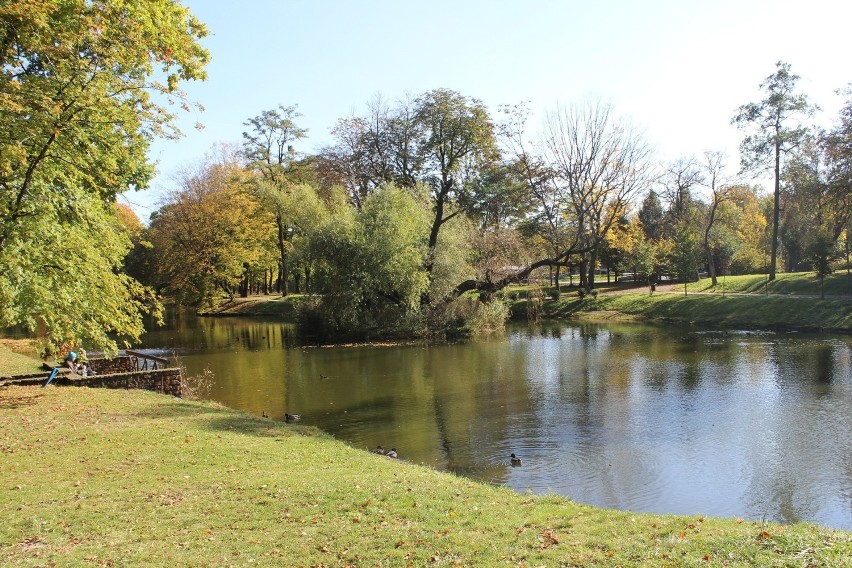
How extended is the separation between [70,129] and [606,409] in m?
16.6

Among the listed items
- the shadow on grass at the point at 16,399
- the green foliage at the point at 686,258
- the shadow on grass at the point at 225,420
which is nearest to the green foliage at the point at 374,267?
the shadow on grass at the point at 225,420

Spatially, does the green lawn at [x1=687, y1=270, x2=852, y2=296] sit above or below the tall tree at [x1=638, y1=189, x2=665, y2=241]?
below

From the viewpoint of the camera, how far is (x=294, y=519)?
8.57 m

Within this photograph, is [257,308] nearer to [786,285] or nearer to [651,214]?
[786,285]

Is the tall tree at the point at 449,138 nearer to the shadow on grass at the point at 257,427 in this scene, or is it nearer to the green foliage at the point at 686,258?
the green foliage at the point at 686,258

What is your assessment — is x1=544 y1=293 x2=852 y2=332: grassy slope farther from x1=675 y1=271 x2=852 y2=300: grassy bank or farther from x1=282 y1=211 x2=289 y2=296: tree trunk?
x1=282 y1=211 x2=289 y2=296: tree trunk

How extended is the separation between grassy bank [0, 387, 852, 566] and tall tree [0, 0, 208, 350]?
334 centimetres

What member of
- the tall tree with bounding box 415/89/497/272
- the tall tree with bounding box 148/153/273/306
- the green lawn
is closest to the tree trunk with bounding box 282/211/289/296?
the tall tree with bounding box 148/153/273/306

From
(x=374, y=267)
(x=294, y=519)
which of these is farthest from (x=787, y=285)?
(x=294, y=519)

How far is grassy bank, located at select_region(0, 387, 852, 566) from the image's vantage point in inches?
275

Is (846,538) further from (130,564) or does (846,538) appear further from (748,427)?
(748,427)

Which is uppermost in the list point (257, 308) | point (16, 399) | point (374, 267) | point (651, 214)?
point (651, 214)

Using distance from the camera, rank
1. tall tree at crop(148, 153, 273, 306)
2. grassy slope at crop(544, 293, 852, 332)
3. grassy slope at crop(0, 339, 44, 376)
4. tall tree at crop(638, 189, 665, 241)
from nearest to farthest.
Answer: grassy slope at crop(0, 339, 44, 376)
grassy slope at crop(544, 293, 852, 332)
tall tree at crop(148, 153, 273, 306)
tall tree at crop(638, 189, 665, 241)

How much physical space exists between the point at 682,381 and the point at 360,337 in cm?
2098
